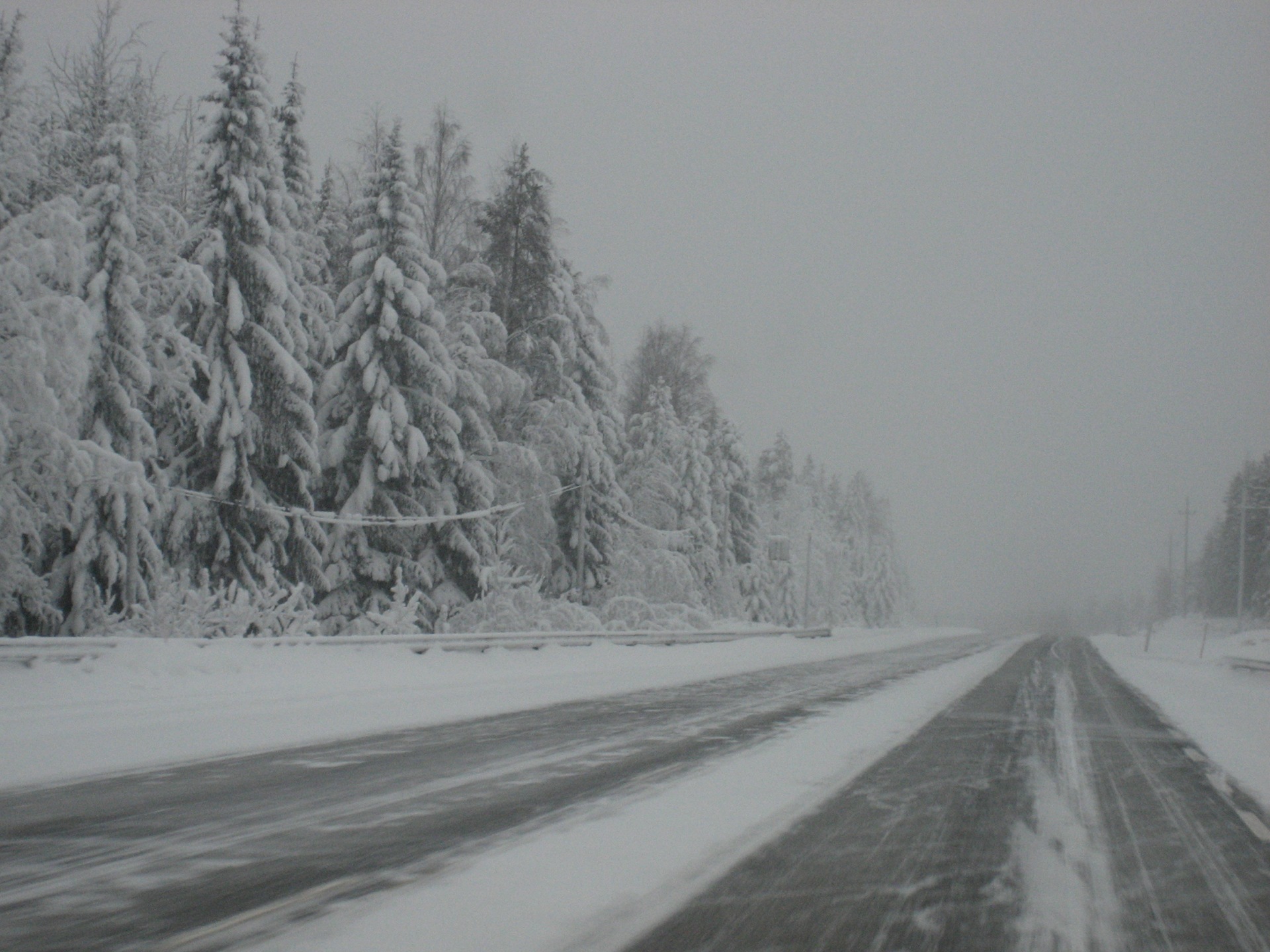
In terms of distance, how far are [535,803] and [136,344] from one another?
1642cm

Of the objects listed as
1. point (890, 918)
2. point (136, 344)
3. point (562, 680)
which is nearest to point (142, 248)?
point (136, 344)

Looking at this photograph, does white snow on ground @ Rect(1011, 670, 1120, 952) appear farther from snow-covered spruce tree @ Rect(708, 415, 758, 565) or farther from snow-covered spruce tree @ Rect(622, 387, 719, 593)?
snow-covered spruce tree @ Rect(708, 415, 758, 565)

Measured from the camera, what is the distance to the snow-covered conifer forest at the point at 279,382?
16672mm

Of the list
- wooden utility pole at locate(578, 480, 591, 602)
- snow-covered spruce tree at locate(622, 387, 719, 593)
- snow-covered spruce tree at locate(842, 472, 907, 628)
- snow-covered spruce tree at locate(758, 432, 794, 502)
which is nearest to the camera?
wooden utility pole at locate(578, 480, 591, 602)

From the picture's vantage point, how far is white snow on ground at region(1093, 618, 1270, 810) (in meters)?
8.73

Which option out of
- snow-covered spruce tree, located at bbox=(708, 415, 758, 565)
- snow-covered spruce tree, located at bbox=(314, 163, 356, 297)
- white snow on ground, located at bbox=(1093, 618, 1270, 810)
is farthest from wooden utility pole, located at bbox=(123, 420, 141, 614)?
snow-covered spruce tree, located at bbox=(708, 415, 758, 565)

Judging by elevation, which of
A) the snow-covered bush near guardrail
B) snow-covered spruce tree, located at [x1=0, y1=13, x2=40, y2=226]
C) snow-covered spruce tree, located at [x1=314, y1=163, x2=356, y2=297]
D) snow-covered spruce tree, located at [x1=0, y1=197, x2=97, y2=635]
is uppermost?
snow-covered spruce tree, located at [x1=314, y1=163, x2=356, y2=297]

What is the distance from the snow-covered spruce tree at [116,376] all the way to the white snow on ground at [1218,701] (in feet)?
57.1

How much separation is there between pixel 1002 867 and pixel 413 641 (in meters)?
12.3

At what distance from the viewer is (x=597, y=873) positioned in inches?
165

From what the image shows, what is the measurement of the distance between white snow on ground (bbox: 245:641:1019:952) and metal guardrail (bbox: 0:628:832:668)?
25.7 ft

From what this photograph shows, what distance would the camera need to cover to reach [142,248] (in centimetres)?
2162

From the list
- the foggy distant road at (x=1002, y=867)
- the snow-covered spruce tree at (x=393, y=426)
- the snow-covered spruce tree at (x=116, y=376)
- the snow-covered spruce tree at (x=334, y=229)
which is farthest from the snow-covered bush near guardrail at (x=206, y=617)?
the snow-covered spruce tree at (x=334, y=229)

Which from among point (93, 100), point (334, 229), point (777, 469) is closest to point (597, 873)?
point (93, 100)
